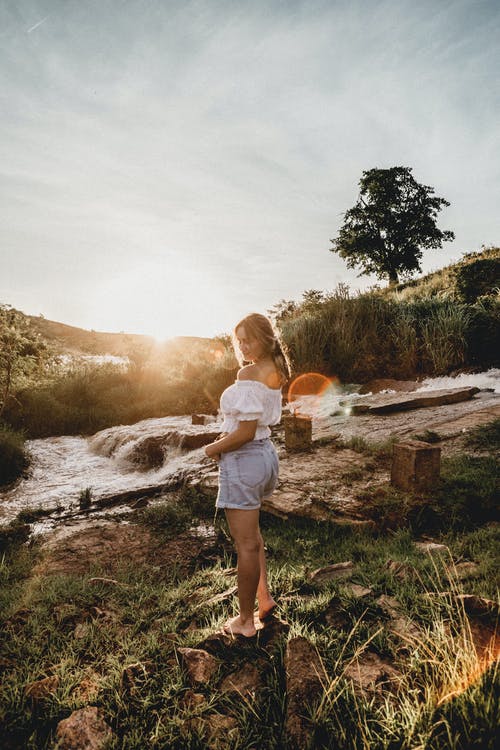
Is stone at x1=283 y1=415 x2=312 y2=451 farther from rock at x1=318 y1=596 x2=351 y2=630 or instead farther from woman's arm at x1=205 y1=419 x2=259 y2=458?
woman's arm at x1=205 y1=419 x2=259 y2=458

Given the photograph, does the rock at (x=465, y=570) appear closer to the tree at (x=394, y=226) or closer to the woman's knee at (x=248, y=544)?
the woman's knee at (x=248, y=544)

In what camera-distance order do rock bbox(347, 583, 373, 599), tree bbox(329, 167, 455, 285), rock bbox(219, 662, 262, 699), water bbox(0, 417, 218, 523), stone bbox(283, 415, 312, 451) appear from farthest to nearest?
1. tree bbox(329, 167, 455, 285)
2. water bbox(0, 417, 218, 523)
3. stone bbox(283, 415, 312, 451)
4. rock bbox(347, 583, 373, 599)
5. rock bbox(219, 662, 262, 699)

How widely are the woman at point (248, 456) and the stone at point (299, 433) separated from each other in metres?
3.35

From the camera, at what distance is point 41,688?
6.22ft

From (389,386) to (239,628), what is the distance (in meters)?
7.76

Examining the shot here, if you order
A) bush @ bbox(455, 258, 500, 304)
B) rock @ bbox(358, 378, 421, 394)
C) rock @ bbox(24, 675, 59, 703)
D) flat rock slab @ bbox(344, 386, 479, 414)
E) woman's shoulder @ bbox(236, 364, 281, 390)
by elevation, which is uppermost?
bush @ bbox(455, 258, 500, 304)

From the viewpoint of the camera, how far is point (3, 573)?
3.54 meters

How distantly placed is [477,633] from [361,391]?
7.62 metres

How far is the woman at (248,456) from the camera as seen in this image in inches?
83.5

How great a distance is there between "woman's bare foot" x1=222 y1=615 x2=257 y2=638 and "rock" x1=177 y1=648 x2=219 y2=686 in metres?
0.19

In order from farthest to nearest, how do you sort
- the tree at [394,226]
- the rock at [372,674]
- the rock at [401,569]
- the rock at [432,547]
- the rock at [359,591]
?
the tree at [394,226]
the rock at [432,547]
the rock at [401,569]
the rock at [359,591]
the rock at [372,674]

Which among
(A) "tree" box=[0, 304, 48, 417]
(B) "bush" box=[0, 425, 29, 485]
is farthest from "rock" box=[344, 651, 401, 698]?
(A) "tree" box=[0, 304, 48, 417]

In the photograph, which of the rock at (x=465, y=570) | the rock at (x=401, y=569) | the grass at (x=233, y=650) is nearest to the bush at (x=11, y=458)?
the grass at (x=233, y=650)

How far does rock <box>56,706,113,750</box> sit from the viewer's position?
5.17ft
